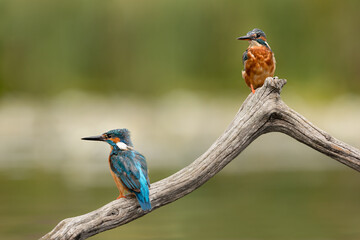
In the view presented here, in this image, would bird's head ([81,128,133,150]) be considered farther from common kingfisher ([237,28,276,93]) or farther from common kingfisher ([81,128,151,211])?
common kingfisher ([237,28,276,93])

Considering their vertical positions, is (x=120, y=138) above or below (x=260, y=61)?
below

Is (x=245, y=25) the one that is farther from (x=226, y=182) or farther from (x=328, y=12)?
(x=226, y=182)

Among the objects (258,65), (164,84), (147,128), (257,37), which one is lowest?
(258,65)

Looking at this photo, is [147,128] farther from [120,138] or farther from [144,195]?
[144,195]

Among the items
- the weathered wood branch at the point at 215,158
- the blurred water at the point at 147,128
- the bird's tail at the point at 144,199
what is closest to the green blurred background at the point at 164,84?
the blurred water at the point at 147,128

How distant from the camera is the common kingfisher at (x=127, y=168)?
594 cm

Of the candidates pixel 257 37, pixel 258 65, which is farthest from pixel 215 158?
pixel 257 37

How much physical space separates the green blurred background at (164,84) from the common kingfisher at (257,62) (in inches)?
281

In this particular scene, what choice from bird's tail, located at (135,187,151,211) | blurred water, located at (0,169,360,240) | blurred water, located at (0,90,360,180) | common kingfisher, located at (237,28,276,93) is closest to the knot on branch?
common kingfisher, located at (237,28,276,93)

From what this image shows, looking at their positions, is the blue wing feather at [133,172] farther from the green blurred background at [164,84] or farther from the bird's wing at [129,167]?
the green blurred background at [164,84]

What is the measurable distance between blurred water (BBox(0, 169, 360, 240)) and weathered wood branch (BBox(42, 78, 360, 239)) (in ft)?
9.87

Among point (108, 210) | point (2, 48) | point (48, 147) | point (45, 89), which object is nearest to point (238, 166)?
point (48, 147)

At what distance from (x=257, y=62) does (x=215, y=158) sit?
869mm

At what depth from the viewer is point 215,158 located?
6.21 m
